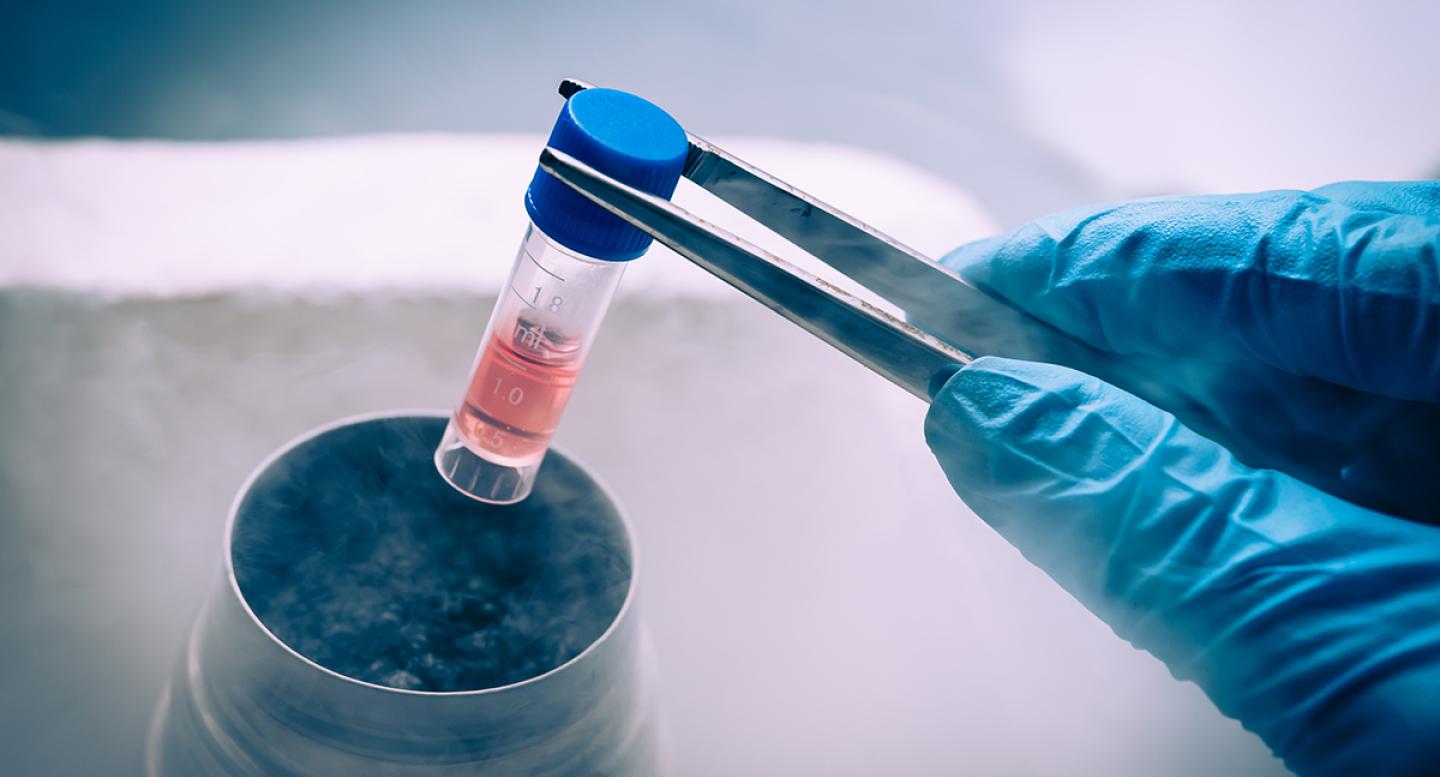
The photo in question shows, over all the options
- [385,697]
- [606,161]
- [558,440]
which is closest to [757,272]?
[606,161]

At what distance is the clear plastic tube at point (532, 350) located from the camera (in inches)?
21.5

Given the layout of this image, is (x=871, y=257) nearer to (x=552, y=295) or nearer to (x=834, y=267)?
(x=834, y=267)

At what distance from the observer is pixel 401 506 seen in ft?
2.04

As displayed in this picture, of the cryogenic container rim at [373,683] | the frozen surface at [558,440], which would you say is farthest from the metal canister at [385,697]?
the frozen surface at [558,440]

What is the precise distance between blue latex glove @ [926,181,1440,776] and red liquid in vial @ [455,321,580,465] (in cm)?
21

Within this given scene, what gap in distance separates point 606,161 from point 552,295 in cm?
12

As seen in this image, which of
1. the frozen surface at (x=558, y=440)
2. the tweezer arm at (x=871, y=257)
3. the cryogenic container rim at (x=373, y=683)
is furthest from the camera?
the frozen surface at (x=558, y=440)

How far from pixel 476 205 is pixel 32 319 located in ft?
1.33

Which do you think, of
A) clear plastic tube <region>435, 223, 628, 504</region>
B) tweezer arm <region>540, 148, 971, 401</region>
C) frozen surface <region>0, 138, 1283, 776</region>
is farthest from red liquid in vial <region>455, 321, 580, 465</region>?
frozen surface <region>0, 138, 1283, 776</region>

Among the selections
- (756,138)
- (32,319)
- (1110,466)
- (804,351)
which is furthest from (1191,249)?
(32,319)

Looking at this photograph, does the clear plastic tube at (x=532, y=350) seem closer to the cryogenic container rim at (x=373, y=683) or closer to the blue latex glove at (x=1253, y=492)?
the cryogenic container rim at (x=373, y=683)

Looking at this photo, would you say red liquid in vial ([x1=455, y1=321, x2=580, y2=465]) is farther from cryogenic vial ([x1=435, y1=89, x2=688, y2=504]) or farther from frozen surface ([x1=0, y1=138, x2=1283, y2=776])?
frozen surface ([x1=0, y1=138, x2=1283, y2=776])

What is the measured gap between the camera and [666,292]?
3.39 feet

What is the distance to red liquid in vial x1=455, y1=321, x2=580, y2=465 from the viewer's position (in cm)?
55
